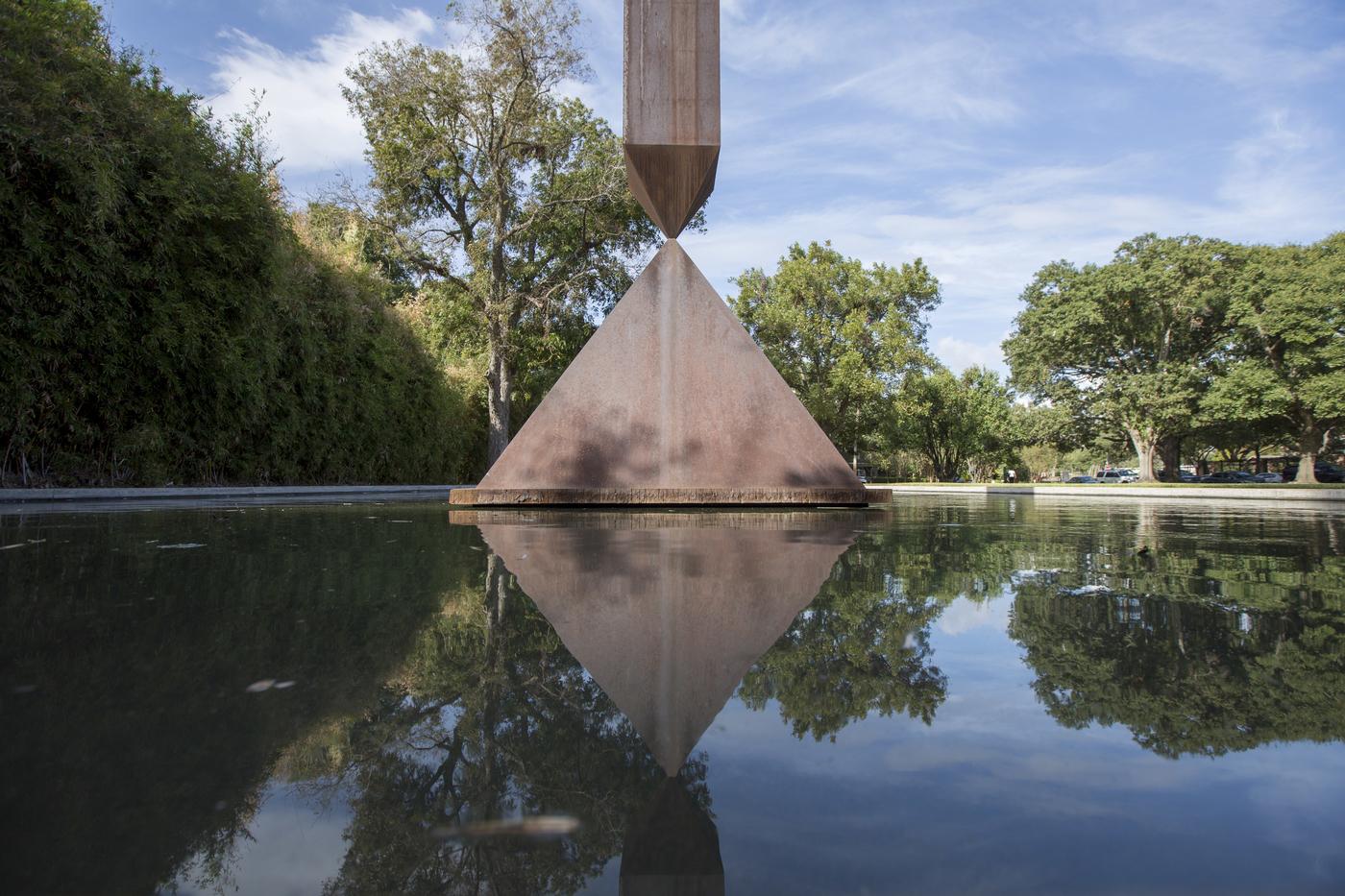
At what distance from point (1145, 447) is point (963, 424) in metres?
14.4

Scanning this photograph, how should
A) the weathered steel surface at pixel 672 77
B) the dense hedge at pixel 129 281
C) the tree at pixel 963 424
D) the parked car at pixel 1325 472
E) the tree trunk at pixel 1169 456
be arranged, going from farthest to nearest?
the tree at pixel 963 424 < the parked car at pixel 1325 472 < the tree trunk at pixel 1169 456 < the dense hedge at pixel 129 281 < the weathered steel surface at pixel 672 77

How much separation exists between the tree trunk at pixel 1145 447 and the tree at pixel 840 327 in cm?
778

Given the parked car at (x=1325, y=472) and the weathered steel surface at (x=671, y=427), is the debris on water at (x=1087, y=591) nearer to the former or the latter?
the weathered steel surface at (x=671, y=427)

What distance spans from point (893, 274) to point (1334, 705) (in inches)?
1027

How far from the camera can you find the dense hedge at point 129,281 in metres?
6.27

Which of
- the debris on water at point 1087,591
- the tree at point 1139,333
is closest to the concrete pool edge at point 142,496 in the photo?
the debris on water at point 1087,591

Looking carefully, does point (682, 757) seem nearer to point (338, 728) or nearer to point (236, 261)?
point (338, 728)

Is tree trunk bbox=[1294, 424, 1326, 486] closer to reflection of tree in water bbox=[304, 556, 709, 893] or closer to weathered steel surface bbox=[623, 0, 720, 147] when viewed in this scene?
weathered steel surface bbox=[623, 0, 720, 147]

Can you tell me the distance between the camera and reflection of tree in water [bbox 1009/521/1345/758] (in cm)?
90

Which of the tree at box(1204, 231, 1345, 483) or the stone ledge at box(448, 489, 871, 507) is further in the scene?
the tree at box(1204, 231, 1345, 483)

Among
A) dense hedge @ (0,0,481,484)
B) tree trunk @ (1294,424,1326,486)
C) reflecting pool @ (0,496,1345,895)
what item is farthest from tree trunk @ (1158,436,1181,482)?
reflecting pool @ (0,496,1345,895)

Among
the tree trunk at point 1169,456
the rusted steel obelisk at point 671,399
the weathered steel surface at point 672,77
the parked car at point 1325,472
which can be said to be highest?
the weathered steel surface at point 672,77

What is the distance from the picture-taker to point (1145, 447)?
24312 mm

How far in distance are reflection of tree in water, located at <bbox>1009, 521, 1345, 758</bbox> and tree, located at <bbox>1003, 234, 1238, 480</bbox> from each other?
2519cm
